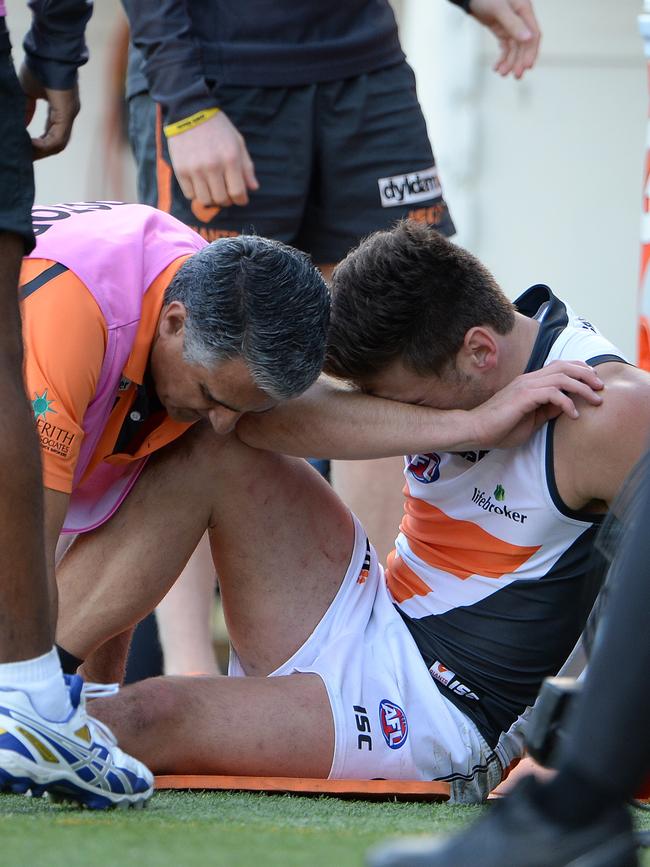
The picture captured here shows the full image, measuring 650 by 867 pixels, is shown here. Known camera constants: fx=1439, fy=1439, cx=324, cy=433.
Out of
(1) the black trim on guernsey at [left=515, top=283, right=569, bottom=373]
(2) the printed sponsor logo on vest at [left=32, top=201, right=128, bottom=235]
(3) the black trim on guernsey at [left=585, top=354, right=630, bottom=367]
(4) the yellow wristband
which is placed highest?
(4) the yellow wristband

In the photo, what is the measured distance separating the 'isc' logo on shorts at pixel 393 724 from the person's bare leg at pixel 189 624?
0.58 metres

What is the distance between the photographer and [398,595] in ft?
8.58

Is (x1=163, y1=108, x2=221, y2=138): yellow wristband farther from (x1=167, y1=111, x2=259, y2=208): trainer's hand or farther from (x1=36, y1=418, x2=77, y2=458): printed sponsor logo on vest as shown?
(x1=36, y1=418, x2=77, y2=458): printed sponsor logo on vest

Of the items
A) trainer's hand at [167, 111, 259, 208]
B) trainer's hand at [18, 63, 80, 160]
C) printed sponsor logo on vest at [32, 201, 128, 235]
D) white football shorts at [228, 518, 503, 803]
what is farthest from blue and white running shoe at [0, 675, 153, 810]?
trainer's hand at [167, 111, 259, 208]

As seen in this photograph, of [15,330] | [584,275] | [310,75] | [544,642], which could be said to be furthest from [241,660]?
[584,275]

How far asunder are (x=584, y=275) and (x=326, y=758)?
9.43ft

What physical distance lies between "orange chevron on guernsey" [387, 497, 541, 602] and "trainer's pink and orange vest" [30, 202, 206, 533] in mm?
513

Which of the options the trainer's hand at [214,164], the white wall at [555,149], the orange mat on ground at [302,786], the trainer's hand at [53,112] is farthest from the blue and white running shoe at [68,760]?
the white wall at [555,149]

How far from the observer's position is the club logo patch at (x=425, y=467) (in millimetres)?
2520

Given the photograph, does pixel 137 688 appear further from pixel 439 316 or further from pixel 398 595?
pixel 439 316

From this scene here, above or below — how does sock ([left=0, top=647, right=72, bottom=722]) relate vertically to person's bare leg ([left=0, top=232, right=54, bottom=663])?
below

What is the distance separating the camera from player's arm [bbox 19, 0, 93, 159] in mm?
2695

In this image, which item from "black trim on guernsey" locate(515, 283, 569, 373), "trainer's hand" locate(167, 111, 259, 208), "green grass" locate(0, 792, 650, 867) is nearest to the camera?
"green grass" locate(0, 792, 650, 867)

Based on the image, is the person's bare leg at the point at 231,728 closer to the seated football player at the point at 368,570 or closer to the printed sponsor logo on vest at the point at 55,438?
the seated football player at the point at 368,570
